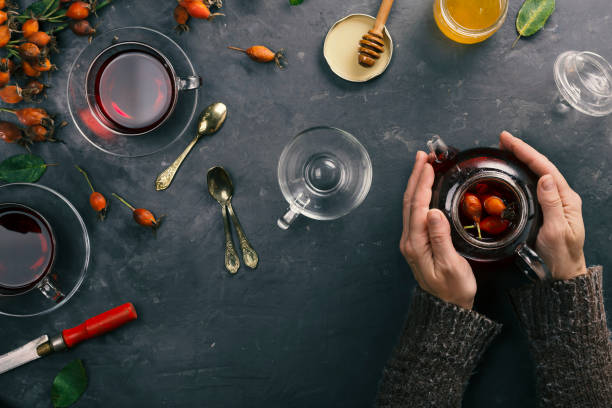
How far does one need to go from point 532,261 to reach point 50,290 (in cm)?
93

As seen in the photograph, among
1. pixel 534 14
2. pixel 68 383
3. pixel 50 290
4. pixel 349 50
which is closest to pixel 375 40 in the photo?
pixel 349 50

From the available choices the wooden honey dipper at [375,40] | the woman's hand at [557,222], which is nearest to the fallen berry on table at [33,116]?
the wooden honey dipper at [375,40]

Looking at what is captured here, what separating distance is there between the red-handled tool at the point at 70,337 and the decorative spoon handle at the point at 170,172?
0.86ft

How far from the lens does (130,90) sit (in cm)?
102

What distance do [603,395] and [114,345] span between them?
3.23 ft

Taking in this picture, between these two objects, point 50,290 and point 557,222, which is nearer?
point 557,222

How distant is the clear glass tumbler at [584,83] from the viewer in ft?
3.29

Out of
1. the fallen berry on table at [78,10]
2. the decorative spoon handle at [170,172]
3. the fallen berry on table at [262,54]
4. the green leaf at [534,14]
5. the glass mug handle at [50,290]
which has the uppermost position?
the fallen berry on table at [78,10]

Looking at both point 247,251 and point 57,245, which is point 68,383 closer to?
point 57,245

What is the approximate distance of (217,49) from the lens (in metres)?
1.04

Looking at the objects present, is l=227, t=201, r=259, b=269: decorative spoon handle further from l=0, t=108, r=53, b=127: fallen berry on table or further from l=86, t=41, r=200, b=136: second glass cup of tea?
l=0, t=108, r=53, b=127: fallen berry on table

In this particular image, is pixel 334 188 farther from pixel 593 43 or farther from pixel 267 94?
pixel 593 43

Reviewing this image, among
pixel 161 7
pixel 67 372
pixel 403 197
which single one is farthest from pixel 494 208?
pixel 67 372

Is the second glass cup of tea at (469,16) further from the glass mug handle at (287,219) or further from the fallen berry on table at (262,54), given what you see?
the glass mug handle at (287,219)
